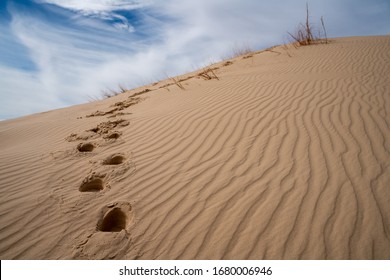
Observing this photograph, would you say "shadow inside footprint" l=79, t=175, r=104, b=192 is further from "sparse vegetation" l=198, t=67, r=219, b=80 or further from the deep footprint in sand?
"sparse vegetation" l=198, t=67, r=219, b=80

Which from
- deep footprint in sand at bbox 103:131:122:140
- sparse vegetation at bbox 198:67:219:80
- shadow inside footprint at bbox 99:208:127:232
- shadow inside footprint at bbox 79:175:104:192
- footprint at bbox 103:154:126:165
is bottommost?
shadow inside footprint at bbox 99:208:127:232

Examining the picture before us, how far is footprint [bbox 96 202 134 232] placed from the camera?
227 cm

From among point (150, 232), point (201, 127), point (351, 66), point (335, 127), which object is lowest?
point (150, 232)

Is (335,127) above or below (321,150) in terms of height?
above

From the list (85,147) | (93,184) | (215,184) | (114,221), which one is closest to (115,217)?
(114,221)

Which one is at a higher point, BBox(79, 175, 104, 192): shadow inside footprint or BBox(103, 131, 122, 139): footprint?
BBox(103, 131, 122, 139): footprint

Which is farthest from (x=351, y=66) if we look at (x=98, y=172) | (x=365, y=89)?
(x=98, y=172)

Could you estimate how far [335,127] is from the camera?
334 cm

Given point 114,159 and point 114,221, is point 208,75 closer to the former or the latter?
point 114,159

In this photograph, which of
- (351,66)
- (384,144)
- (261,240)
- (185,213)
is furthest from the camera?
(351,66)

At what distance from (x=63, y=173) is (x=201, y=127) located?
2113mm

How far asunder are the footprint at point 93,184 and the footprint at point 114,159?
0.35 metres

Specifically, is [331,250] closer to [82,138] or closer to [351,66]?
[82,138]

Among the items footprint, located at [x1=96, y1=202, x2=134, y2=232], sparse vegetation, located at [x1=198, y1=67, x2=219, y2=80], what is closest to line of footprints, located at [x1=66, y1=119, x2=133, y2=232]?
footprint, located at [x1=96, y1=202, x2=134, y2=232]
